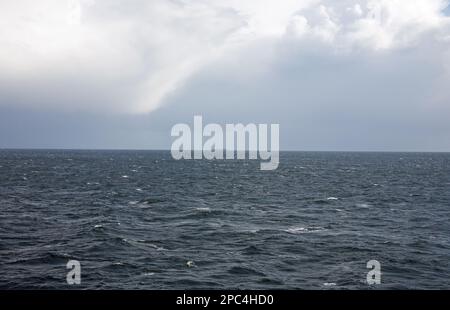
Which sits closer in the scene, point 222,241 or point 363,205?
point 222,241

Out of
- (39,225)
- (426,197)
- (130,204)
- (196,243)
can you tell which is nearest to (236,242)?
(196,243)

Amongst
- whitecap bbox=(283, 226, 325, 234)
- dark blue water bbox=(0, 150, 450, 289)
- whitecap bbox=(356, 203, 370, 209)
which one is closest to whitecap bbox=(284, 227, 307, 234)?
whitecap bbox=(283, 226, 325, 234)

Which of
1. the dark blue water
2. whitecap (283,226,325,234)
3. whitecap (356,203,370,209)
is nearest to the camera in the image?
the dark blue water

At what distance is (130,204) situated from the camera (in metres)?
60.9

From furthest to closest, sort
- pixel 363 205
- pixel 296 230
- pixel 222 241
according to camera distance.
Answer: pixel 363 205 < pixel 296 230 < pixel 222 241

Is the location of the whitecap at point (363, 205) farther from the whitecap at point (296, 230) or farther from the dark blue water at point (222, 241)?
the whitecap at point (296, 230)

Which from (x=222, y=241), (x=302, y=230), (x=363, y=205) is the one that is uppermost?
(x=363, y=205)

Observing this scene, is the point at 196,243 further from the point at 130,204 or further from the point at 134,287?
the point at 130,204

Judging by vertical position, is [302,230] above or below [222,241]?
above

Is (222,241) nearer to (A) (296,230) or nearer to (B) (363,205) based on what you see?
(A) (296,230)

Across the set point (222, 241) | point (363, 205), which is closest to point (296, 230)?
point (222, 241)

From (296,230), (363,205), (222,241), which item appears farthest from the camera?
(363,205)

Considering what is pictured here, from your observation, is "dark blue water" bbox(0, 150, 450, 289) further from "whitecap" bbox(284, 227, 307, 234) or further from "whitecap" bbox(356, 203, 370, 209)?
"whitecap" bbox(356, 203, 370, 209)

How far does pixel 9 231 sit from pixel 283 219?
96.9 ft
